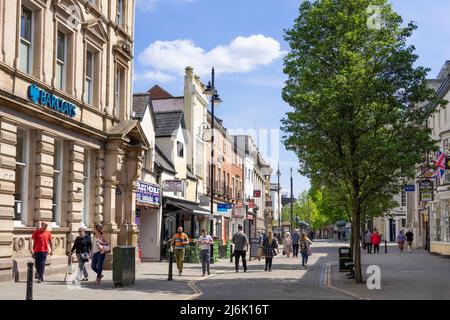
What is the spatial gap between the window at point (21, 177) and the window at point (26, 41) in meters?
1.93

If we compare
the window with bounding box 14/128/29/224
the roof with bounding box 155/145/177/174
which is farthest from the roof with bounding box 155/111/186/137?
the window with bounding box 14/128/29/224

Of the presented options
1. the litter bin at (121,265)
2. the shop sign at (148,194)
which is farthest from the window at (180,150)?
the litter bin at (121,265)

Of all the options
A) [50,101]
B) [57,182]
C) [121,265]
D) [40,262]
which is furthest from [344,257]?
[50,101]

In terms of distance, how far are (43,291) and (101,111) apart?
10.1 meters

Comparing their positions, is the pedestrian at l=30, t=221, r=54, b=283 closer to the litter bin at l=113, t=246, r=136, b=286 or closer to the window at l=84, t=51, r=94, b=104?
the litter bin at l=113, t=246, r=136, b=286

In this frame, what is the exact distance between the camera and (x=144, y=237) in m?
31.9

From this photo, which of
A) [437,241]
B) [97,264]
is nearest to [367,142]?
[97,264]

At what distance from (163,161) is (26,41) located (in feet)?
55.5

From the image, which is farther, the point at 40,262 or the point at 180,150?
the point at 180,150

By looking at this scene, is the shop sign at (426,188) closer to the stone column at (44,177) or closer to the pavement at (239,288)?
the pavement at (239,288)

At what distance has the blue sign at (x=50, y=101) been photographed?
1783 cm

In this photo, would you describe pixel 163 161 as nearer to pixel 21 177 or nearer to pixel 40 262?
pixel 21 177

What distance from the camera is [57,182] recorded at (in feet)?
67.4
